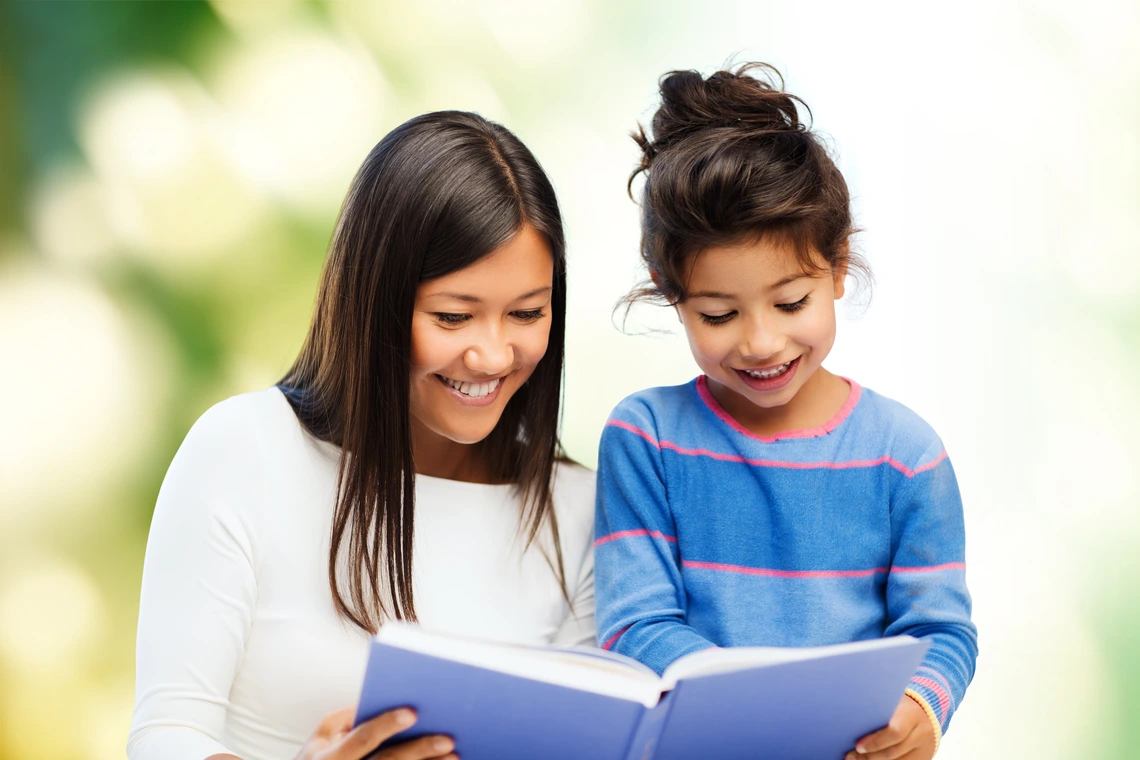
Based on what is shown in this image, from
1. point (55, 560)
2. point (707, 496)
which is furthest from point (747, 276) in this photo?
point (55, 560)

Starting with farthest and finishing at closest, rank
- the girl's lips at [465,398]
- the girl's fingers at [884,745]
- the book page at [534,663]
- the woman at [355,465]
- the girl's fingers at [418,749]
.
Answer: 1. the girl's lips at [465,398]
2. the woman at [355,465]
3. the girl's fingers at [884,745]
4. the girl's fingers at [418,749]
5. the book page at [534,663]

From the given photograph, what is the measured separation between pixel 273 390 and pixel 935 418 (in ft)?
5.46

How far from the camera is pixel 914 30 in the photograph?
106 inches

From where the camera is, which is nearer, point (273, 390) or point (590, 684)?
point (590, 684)

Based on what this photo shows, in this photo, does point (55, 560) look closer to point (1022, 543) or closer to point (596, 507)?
point (596, 507)

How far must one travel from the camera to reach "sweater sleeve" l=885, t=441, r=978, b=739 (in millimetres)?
1561

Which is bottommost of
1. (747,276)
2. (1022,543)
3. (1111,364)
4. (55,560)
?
(55,560)

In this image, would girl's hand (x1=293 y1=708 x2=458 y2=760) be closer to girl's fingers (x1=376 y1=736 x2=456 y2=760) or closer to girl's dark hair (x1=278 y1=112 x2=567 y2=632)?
girl's fingers (x1=376 y1=736 x2=456 y2=760)

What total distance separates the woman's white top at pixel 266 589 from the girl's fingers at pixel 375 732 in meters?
0.30

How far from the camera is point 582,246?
2750 millimetres

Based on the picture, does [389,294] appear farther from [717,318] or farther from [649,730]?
[649,730]

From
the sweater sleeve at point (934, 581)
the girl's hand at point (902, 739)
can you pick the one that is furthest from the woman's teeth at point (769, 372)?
the girl's hand at point (902, 739)

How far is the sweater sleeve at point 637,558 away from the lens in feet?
5.21

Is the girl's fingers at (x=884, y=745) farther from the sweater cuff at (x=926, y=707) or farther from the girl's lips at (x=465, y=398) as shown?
the girl's lips at (x=465, y=398)
